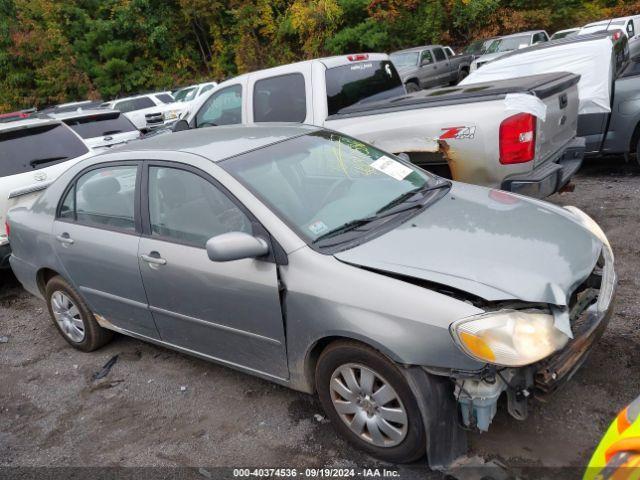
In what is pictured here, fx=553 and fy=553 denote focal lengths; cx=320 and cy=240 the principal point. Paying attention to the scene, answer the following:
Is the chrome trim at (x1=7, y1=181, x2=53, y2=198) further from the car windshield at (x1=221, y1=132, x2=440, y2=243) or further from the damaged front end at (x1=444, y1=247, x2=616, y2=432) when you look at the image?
the damaged front end at (x1=444, y1=247, x2=616, y2=432)

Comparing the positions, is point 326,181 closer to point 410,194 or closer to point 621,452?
point 410,194

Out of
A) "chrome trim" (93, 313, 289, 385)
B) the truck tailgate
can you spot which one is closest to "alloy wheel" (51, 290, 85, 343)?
"chrome trim" (93, 313, 289, 385)

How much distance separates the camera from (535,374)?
2.41 m

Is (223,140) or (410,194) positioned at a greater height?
(223,140)

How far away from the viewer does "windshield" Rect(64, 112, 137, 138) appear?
27.2ft

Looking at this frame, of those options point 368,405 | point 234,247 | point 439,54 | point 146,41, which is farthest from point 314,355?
point 146,41

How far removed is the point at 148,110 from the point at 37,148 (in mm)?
11922

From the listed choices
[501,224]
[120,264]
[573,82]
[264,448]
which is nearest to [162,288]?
[120,264]

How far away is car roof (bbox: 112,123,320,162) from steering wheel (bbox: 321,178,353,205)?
518 mm

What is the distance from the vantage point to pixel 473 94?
15.4ft

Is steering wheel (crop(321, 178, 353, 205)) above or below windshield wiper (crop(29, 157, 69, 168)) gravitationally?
above

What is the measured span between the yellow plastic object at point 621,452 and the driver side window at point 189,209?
1.89m

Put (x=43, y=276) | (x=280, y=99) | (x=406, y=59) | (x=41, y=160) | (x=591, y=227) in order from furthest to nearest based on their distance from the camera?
(x=406, y=59) → (x=41, y=160) → (x=280, y=99) → (x=43, y=276) → (x=591, y=227)

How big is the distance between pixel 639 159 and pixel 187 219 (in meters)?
5.47
